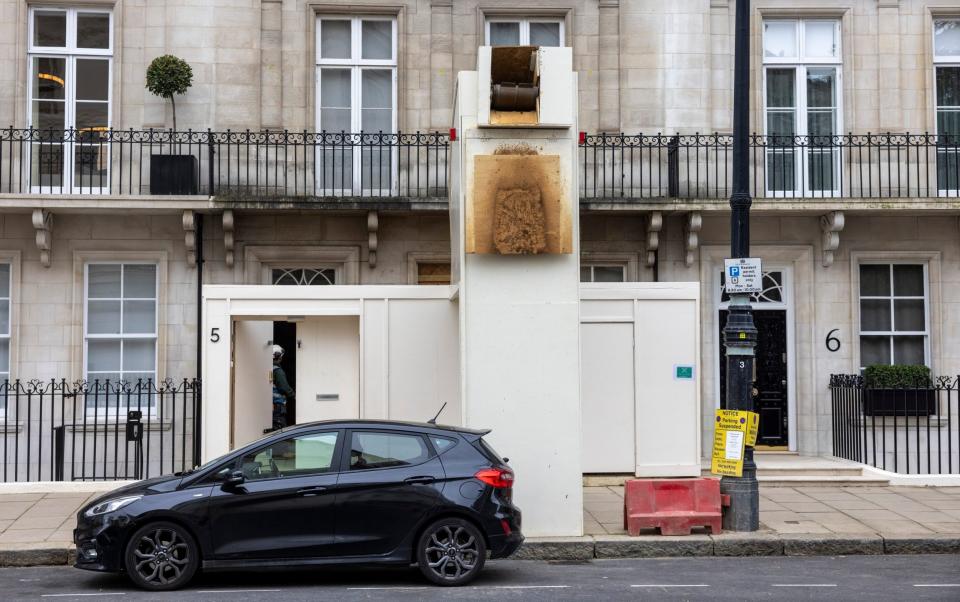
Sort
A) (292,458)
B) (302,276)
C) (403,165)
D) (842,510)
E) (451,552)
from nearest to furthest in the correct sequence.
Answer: (451,552)
(292,458)
(842,510)
(403,165)
(302,276)

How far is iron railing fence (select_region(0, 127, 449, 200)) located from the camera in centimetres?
1653

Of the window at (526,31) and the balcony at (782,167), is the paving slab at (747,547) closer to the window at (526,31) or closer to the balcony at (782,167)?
the balcony at (782,167)

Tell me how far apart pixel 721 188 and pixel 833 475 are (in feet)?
15.4

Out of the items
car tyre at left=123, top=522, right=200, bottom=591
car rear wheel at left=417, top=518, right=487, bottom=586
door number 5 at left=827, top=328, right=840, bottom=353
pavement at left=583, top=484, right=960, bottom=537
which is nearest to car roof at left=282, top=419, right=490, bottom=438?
car rear wheel at left=417, top=518, right=487, bottom=586

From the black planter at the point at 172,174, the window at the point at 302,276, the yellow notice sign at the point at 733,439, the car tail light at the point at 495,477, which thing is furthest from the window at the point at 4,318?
the yellow notice sign at the point at 733,439

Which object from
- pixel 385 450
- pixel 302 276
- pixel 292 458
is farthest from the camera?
pixel 302 276

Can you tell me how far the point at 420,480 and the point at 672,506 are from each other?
331 centimetres

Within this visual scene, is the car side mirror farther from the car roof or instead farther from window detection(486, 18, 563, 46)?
window detection(486, 18, 563, 46)

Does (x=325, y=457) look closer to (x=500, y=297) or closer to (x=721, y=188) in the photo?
(x=500, y=297)

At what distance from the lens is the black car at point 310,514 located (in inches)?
375

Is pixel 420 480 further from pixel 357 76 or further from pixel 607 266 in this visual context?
pixel 357 76

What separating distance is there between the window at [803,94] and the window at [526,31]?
3.35 meters

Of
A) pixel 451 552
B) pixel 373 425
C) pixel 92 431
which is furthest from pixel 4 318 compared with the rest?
pixel 451 552

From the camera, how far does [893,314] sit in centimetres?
1759
